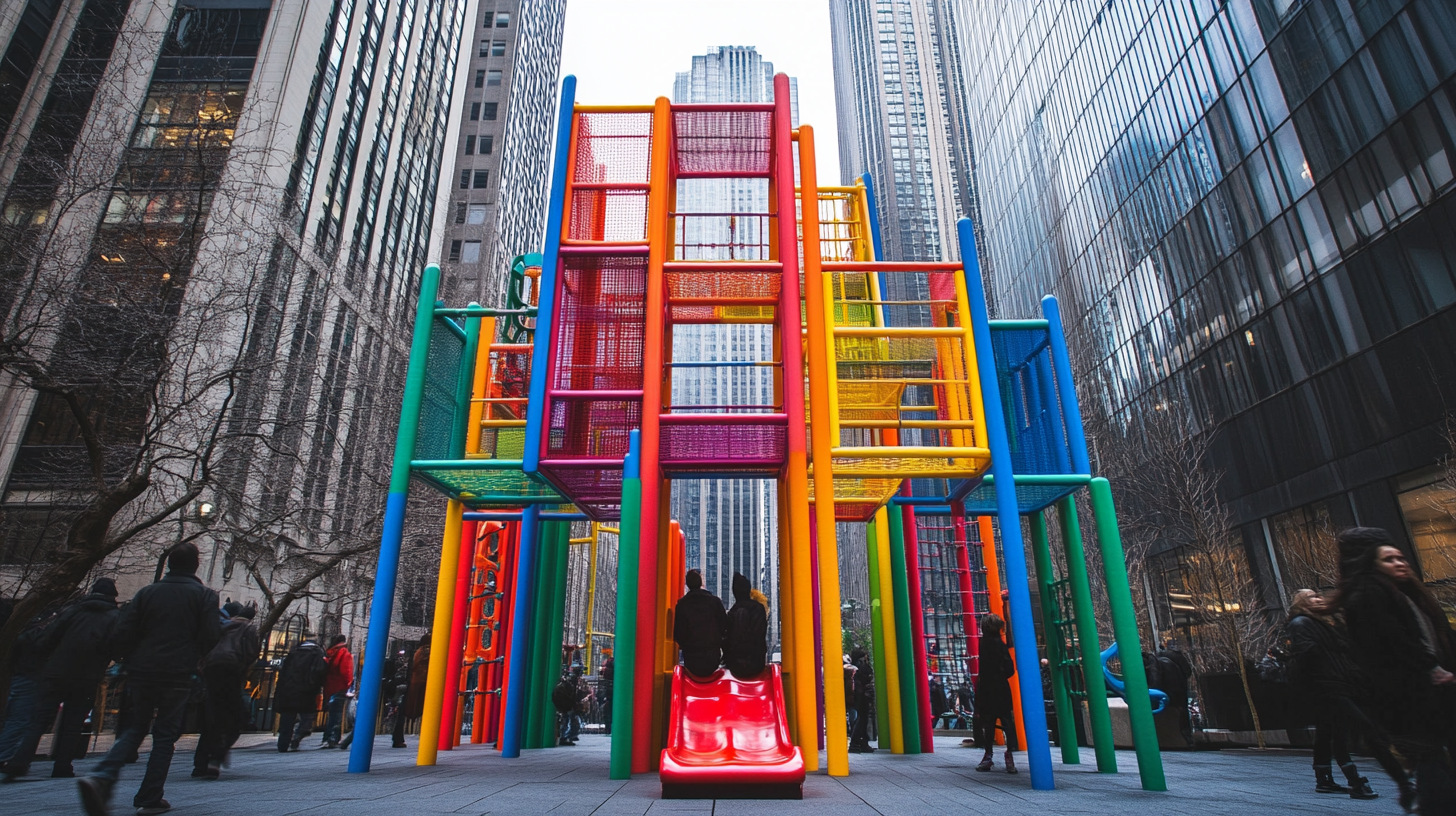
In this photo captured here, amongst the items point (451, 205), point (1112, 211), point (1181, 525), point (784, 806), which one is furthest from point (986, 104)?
point (784, 806)

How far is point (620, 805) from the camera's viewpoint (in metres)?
5.15

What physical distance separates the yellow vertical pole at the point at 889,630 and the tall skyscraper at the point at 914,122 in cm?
9781

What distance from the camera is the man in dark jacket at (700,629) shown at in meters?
7.45

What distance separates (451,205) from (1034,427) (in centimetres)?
5849

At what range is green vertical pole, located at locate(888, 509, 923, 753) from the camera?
10.5 m

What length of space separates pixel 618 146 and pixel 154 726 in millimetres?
7207

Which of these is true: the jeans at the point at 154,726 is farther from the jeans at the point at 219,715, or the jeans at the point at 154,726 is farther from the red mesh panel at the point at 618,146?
the red mesh panel at the point at 618,146

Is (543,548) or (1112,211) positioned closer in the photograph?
(543,548)

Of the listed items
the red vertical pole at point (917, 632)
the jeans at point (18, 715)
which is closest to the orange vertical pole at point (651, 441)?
the red vertical pole at point (917, 632)

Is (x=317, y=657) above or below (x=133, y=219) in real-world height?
below

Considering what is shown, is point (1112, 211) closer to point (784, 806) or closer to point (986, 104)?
point (986, 104)

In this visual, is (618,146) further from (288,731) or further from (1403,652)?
(288,731)

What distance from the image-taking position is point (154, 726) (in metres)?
4.95

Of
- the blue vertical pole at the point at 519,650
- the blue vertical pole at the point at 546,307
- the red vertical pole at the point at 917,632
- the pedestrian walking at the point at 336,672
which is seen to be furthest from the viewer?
the pedestrian walking at the point at 336,672
